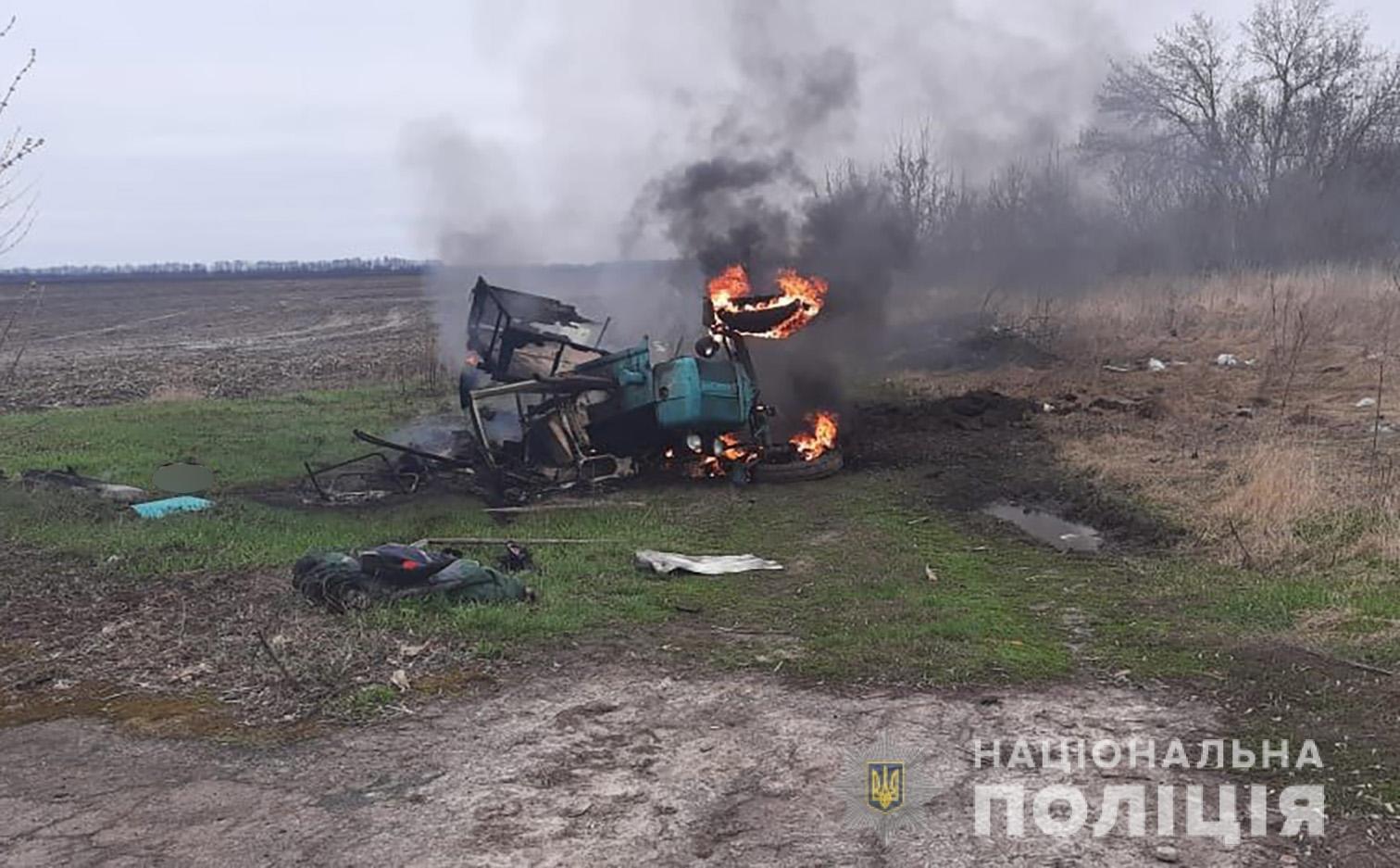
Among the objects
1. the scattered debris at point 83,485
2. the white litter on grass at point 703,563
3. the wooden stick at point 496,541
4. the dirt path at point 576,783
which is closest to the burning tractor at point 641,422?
the wooden stick at point 496,541

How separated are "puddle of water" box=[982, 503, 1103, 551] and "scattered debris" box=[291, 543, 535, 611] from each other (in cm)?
510

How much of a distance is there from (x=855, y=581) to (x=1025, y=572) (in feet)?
4.78

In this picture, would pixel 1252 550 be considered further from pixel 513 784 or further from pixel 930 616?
pixel 513 784

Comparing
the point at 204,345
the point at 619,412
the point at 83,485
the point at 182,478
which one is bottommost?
the point at 182,478

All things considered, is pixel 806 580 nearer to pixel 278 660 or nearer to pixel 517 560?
pixel 517 560

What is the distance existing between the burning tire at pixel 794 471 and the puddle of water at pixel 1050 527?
7.49 feet

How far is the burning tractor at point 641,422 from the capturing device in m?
11.3

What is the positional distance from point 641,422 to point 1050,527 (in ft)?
16.0

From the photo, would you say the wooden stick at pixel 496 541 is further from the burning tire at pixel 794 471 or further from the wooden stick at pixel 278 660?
the burning tire at pixel 794 471

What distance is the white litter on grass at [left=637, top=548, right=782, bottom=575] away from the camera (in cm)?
804

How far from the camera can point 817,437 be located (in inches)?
523

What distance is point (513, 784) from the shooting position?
14.7 feet

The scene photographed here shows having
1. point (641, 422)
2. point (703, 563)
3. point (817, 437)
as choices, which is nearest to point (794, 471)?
point (817, 437)

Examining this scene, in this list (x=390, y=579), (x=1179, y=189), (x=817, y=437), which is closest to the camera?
(x=390, y=579)
